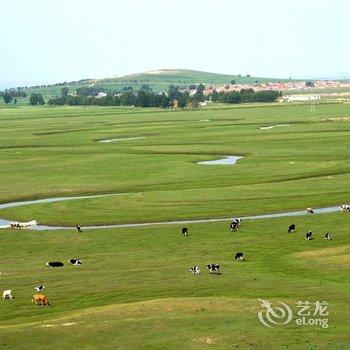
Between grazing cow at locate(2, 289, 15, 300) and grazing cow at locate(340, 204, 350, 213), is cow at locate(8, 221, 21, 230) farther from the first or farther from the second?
grazing cow at locate(340, 204, 350, 213)

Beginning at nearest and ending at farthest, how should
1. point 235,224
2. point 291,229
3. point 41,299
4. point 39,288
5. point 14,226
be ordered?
point 41,299 → point 39,288 → point 291,229 → point 235,224 → point 14,226

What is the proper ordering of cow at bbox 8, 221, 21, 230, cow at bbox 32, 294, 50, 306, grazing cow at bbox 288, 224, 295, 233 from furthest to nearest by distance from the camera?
cow at bbox 8, 221, 21, 230
grazing cow at bbox 288, 224, 295, 233
cow at bbox 32, 294, 50, 306

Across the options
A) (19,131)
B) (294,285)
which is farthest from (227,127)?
(294,285)

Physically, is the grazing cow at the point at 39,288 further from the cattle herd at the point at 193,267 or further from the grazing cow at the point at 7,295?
the grazing cow at the point at 7,295

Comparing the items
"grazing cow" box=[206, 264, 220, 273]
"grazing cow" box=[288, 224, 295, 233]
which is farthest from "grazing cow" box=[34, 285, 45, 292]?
"grazing cow" box=[288, 224, 295, 233]

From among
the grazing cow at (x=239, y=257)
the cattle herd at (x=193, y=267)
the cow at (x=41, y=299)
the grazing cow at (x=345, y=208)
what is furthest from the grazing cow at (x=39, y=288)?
the grazing cow at (x=345, y=208)

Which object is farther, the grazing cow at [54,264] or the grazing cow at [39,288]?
the grazing cow at [54,264]

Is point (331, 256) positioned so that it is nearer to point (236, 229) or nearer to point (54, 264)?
point (236, 229)

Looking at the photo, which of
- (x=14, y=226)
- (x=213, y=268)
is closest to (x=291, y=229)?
(x=213, y=268)
